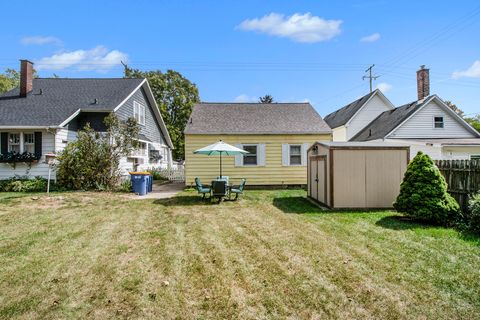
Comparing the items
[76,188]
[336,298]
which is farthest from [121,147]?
[336,298]

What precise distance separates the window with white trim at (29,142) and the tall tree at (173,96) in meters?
23.0

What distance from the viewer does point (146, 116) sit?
20.7 m

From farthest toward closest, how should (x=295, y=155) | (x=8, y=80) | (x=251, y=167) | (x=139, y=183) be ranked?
(x=8, y=80)
(x=295, y=155)
(x=251, y=167)
(x=139, y=183)

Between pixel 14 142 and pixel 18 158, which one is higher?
pixel 14 142

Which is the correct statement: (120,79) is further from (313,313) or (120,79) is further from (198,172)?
(313,313)

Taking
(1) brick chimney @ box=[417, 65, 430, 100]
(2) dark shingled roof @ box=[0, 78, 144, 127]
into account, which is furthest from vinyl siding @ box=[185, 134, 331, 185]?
(1) brick chimney @ box=[417, 65, 430, 100]

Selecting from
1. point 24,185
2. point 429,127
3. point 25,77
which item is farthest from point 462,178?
point 25,77

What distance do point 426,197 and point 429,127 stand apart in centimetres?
1498

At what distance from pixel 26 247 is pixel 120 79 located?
16027 mm

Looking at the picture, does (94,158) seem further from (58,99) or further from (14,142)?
(58,99)

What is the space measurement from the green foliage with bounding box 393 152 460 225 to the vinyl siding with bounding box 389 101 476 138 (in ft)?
41.5

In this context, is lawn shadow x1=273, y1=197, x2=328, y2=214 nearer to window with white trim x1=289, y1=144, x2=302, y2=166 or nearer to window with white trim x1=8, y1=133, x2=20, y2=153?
window with white trim x1=289, y1=144, x2=302, y2=166

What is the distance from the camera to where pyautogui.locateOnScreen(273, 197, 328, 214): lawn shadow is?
8.95 metres

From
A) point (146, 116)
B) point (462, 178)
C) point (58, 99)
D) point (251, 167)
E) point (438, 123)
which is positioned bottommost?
point (462, 178)
